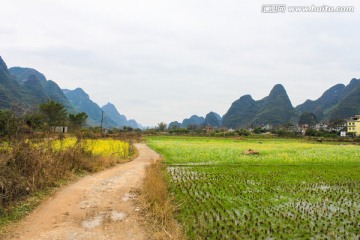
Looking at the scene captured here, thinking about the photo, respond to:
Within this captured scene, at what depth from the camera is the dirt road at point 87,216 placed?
6756mm

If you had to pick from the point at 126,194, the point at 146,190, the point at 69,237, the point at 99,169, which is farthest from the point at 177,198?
the point at 99,169

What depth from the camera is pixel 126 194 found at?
10.9 metres

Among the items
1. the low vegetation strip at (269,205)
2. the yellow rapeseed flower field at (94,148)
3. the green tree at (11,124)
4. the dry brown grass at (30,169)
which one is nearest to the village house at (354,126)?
the low vegetation strip at (269,205)

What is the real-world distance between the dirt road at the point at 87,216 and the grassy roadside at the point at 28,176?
1.21 feet

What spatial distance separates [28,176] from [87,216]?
338cm

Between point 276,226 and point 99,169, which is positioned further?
point 99,169

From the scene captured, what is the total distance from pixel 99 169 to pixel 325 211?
37.0 feet

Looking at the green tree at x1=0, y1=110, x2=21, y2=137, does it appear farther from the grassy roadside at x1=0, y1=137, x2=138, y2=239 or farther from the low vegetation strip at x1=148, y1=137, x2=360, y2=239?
the low vegetation strip at x1=148, y1=137, x2=360, y2=239

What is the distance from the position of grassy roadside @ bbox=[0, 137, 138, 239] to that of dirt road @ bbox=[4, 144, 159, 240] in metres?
0.37

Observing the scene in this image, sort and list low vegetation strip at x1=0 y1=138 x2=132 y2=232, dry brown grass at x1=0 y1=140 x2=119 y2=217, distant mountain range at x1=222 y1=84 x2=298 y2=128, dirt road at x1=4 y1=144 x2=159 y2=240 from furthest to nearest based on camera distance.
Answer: distant mountain range at x1=222 y1=84 x2=298 y2=128 → dry brown grass at x1=0 y1=140 x2=119 y2=217 → low vegetation strip at x1=0 y1=138 x2=132 y2=232 → dirt road at x1=4 y1=144 x2=159 y2=240

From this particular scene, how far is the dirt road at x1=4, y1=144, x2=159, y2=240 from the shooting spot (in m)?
6.76

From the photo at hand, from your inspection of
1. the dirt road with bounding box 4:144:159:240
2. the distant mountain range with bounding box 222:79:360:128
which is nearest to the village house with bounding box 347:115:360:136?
the distant mountain range with bounding box 222:79:360:128

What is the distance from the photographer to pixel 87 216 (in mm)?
8055

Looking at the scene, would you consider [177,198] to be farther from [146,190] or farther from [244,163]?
[244,163]
